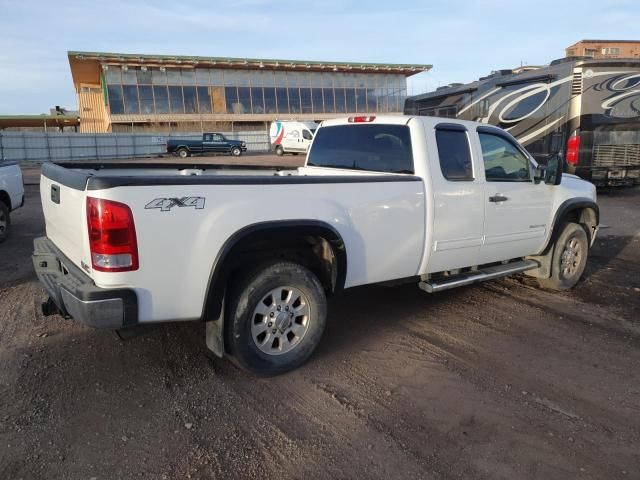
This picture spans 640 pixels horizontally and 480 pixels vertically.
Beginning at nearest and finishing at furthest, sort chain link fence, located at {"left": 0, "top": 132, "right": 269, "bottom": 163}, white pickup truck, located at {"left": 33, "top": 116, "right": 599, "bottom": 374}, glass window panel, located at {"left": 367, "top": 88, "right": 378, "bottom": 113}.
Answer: white pickup truck, located at {"left": 33, "top": 116, "right": 599, "bottom": 374}
chain link fence, located at {"left": 0, "top": 132, "right": 269, "bottom": 163}
glass window panel, located at {"left": 367, "top": 88, "right": 378, "bottom": 113}

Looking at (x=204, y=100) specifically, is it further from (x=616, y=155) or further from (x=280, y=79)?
(x=616, y=155)

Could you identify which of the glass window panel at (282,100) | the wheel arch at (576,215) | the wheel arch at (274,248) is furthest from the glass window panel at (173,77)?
the wheel arch at (274,248)

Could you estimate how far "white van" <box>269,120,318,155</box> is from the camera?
3500 centimetres

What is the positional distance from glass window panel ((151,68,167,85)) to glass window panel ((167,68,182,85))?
0.37 meters

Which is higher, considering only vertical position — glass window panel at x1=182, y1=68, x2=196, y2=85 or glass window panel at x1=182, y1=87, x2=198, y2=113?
glass window panel at x1=182, y1=68, x2=196, y2=85

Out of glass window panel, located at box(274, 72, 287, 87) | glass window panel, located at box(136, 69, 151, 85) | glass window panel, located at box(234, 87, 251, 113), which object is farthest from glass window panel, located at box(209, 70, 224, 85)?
glass window panel, located at box(136, 69, 151, 85)

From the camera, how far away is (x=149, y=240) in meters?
3.05

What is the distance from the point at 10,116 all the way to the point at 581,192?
64928 millimetres

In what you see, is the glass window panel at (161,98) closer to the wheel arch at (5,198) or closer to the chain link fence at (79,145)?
the chain link fence at (79,145)

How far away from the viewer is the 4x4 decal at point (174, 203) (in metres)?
3.02

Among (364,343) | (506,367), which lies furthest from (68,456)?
(506,367)

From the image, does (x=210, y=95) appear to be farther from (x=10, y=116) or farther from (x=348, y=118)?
(x=348, y=118)

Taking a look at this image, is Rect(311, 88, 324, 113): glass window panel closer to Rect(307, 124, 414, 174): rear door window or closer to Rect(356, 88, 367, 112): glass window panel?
Rect(356, 88, 367, 112): glass window panel

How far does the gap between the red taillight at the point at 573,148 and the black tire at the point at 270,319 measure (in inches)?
388
